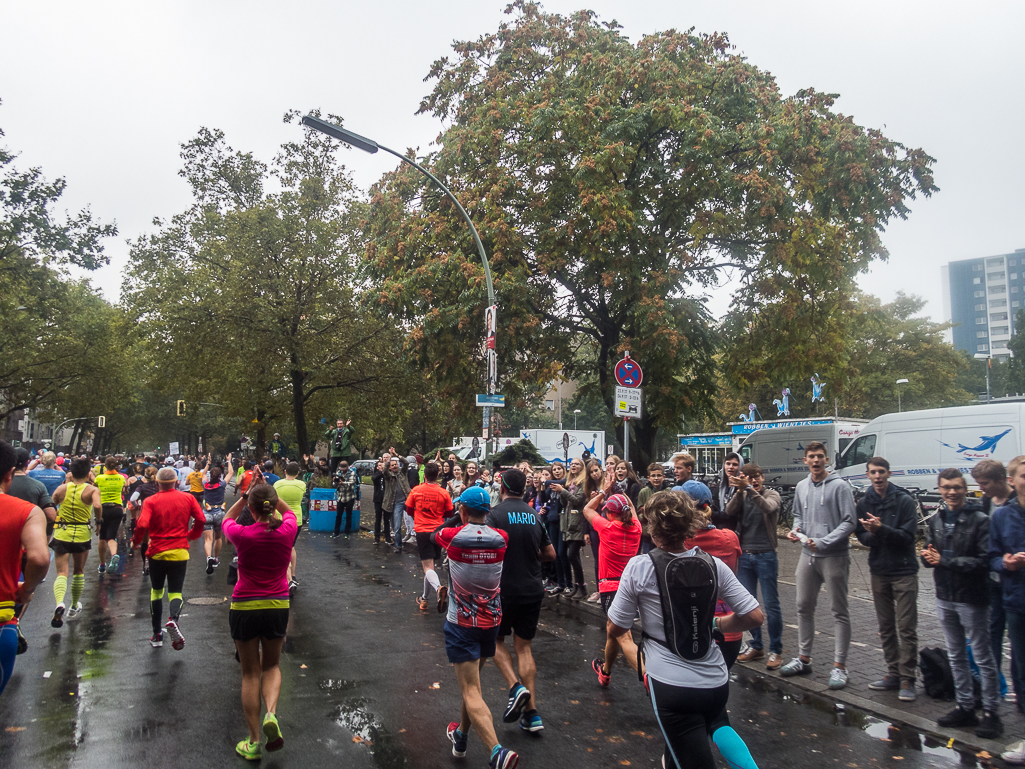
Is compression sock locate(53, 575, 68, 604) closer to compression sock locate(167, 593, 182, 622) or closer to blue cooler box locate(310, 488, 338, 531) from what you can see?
compression sock locate(167, 593, 182, 622)

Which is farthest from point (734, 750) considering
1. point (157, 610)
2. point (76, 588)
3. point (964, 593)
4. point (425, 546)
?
point (76, 588)

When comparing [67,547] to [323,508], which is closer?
[67,547]

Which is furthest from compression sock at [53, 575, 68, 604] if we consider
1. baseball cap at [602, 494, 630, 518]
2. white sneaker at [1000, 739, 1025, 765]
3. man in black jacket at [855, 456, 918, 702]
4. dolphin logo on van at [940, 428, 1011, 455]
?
dolphin logo on van at [940, 428, 1011, 455]

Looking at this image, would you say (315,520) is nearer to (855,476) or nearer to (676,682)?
(855,476)

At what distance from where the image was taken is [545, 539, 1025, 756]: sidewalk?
5.48 metres

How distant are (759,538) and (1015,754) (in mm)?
2634

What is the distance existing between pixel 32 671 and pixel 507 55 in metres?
18.6

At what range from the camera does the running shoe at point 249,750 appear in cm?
473

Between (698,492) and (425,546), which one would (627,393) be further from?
(698,492)

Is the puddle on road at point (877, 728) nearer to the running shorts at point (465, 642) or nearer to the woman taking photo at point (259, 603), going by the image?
the running shorts at point (465, 642)

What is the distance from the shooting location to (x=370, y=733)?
17.1 feet

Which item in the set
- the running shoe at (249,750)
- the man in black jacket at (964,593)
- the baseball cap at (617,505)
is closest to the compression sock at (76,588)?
the running shoe at (249,750)

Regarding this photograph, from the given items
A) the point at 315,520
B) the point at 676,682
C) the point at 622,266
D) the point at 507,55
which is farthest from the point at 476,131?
the point at 676,682

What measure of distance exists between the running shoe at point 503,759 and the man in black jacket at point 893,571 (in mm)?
3573
